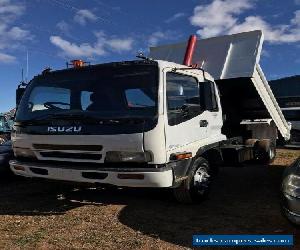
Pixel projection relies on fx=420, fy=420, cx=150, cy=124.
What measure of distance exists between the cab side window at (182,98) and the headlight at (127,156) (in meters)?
0.56

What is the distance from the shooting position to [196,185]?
6219mm

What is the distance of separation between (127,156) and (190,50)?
→ 361 centimetres

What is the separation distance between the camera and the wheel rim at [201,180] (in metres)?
6.24

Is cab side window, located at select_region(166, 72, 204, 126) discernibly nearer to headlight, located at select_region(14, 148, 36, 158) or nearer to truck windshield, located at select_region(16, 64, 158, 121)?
truck windshield, located at select_region(16, 64, 158, 121)

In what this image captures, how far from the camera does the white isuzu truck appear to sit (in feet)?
17.2

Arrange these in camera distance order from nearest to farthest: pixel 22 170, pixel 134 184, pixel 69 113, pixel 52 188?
pixel 134 184
pixel 69 113
pixel 22 170
pixel 52 188

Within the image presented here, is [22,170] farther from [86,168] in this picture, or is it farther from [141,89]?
[141,89]

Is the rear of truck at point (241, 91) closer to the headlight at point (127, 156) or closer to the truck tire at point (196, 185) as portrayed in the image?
the truck tire at point (196, 185)

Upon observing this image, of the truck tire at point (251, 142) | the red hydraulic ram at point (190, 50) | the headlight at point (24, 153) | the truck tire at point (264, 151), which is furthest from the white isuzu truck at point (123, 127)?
the truck tire at point (264, 151)

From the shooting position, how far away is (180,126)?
570cm

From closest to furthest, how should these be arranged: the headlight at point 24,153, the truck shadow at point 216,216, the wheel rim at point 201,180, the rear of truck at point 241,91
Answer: the truck shadow at point 216,216 < the headlight at point 24,153 < the wheel rim at point 201,180 < the rear of truck at point 241,91

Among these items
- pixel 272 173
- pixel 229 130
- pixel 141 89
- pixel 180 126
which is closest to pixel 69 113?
pixel 141 89

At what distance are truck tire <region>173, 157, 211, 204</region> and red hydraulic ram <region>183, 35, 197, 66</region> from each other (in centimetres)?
240

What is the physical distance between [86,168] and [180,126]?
4.52 ft
